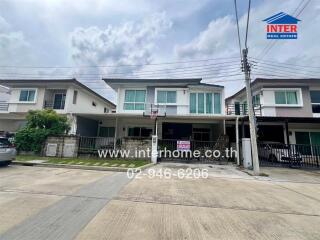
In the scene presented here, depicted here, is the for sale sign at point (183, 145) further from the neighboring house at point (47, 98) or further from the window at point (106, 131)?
the neighboring house at point (47, 98)

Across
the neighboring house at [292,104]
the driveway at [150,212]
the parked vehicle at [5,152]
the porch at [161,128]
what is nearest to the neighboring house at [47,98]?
the porch at [161,128]

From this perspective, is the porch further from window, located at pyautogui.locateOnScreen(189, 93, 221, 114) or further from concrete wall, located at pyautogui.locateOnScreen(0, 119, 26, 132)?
concrete wall, located at pyautogui.locateOnScreen(0, 119, 26, 132)

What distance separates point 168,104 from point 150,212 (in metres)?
12.6

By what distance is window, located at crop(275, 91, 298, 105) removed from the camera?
15472 mm

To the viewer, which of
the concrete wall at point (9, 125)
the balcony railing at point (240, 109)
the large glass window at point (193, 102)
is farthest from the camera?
the concrete wall at point (9, 125)

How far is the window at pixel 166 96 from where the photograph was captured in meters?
15.9

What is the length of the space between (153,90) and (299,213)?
1377 centimetres

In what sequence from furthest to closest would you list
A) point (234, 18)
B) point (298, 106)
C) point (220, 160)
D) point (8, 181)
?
point (298, 106)
point (220, 160)
point (234, 18)
point (8, 181)

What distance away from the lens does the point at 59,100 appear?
17.1 m

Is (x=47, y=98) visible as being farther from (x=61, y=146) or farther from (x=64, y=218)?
(x=64, y=218)

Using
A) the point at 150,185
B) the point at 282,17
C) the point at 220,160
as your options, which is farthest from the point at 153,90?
the point at 150,185

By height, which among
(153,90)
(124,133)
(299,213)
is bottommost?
(299,213)

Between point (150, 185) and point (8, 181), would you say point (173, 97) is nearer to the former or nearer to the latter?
point (150, 185)

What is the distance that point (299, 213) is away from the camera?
12.9 feet
